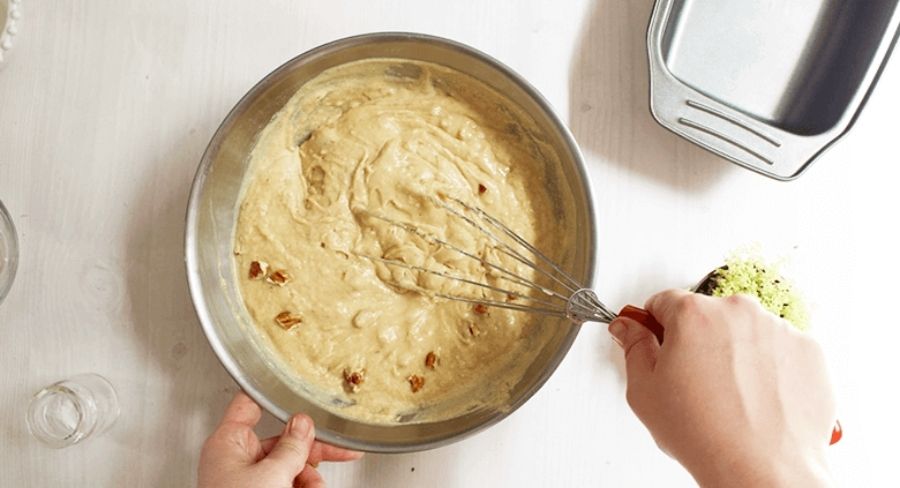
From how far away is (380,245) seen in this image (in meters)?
1.14

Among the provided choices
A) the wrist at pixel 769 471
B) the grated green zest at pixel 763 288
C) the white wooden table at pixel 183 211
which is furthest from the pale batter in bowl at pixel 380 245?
the wrist at pixel 769 471

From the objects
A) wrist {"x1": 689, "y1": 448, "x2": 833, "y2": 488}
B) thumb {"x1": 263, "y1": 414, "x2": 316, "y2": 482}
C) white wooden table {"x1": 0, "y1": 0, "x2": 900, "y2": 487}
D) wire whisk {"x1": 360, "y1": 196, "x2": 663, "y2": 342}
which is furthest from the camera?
white wooden table {"x1": 0, "y1": 0, "x2": 900, "y2": 487}

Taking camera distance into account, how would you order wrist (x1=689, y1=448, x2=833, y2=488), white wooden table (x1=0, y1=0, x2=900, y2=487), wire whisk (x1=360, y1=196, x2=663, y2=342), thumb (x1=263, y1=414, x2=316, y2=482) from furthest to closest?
white wooden table (x1=0, y1=0, x2=900, y2=487)
wire whisk (x1=360, y1=196, x2=663, y2=342)
thumb (x1=263, y1=414, x2=316, y2=482)
wrist (x1=689, y1=448, x2=833, y2=488)

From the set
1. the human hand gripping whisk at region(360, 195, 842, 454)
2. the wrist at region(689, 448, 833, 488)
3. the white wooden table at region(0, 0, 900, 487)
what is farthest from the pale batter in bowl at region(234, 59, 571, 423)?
the wrist at region(689, 448, 833, 488)

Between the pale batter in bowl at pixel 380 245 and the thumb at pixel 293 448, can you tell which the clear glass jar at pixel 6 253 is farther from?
the thumb at pixel 293 448

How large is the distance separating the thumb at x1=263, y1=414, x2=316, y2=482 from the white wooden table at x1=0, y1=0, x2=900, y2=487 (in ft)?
0.63

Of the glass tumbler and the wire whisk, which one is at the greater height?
the wire whisk

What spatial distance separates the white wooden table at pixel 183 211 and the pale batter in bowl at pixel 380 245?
0.14 meters

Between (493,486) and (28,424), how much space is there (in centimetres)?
77

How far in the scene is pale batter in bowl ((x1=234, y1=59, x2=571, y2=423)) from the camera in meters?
1.12

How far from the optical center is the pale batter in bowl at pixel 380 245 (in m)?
1.12

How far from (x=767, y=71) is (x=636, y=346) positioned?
26.4 inches

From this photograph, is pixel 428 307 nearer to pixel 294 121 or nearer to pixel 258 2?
pixel 294 121

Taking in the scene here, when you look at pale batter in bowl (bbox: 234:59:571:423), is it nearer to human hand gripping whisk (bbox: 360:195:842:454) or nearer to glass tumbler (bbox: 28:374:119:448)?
human hand gripping whisk (bbox: 360:195:842:454)
